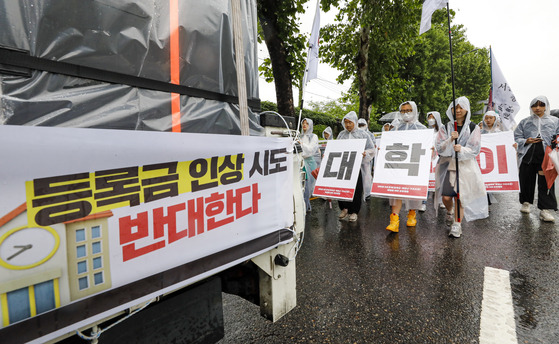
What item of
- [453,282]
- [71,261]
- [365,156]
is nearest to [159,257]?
[71,261]

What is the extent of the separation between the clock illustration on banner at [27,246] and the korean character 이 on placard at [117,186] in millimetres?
154

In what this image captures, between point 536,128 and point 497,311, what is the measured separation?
409 centimetres

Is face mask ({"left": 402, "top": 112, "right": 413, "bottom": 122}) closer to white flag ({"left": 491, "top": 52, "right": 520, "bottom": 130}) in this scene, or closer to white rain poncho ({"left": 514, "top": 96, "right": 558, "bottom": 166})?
white rain poncho ({"left": 514, "top": 96, "right": 558, "bottom": 166})

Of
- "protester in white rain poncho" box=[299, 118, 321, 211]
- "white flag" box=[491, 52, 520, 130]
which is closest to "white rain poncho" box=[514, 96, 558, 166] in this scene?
"white flag" box=[491, 52, 520, 130]

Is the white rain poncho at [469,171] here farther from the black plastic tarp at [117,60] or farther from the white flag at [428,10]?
the black plastic tarp at [117,60]

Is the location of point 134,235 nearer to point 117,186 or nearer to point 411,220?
point 117,186

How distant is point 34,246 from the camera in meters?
0.77

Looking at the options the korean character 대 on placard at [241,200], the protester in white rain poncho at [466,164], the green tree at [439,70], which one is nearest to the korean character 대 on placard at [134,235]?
the korean character 대 on placard at [241,200]

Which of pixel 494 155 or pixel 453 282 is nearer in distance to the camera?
pixel 453 282

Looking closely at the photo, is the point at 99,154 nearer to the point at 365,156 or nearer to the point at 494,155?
the point at 365,156

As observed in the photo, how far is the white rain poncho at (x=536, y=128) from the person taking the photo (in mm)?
4594

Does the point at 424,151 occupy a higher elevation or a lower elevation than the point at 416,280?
higher

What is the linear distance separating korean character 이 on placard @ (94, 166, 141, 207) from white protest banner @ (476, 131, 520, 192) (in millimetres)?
5863

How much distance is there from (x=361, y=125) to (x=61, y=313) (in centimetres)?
909
